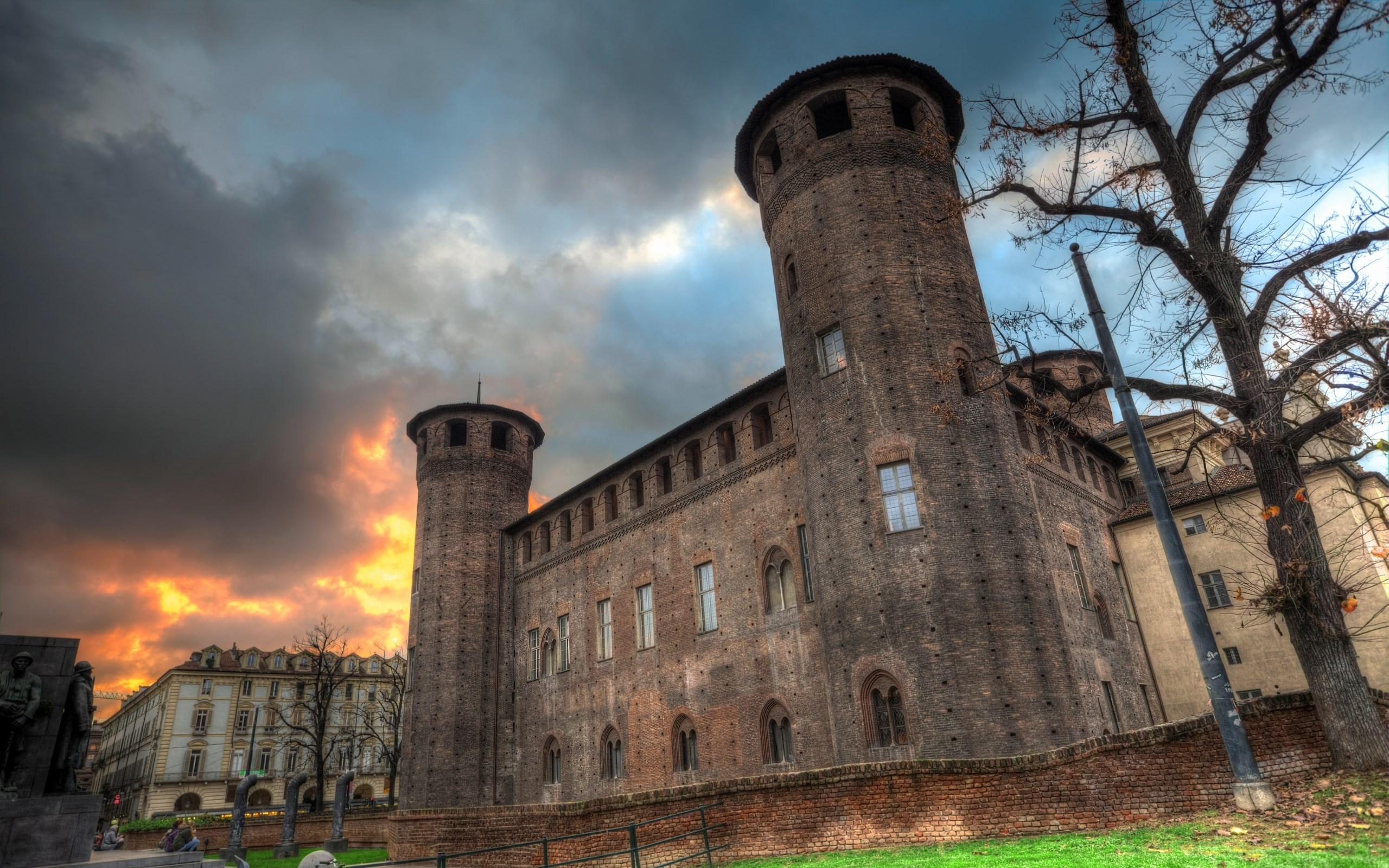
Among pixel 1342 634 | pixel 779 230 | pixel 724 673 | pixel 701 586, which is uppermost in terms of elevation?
pixel 779 230

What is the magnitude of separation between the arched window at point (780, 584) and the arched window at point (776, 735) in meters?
2.38

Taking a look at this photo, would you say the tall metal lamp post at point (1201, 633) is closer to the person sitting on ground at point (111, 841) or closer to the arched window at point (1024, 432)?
the arched window at point (1024, 432)

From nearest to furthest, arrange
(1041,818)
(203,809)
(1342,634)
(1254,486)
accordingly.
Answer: (1342,634)
(1041,818)
(1254,486)
(203,809)

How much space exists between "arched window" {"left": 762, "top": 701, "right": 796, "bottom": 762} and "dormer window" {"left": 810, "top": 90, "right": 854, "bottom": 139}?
14491 mm

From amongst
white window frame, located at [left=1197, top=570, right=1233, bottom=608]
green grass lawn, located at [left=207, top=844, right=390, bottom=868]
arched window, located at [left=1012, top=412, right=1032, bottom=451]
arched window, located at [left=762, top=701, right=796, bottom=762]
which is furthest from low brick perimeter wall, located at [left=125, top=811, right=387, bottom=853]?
white window frame, located at [left=1197, top=570, right=1233, bottom=608]

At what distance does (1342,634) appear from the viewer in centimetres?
962

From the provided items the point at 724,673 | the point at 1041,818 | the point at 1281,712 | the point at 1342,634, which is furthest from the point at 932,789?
the point at 724,673

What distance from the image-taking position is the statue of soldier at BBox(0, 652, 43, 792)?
984cm

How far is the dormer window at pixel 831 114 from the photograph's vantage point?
69.8 feet

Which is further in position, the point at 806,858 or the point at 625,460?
the point at 625,460

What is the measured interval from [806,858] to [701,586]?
12310 mm

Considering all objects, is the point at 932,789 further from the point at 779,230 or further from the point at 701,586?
the point at 779,230

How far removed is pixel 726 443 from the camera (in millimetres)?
23891

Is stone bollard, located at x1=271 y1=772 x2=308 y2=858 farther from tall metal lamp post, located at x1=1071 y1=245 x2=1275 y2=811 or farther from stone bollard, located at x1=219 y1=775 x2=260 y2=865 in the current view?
tall metal lamp post, located at x1=1071 y1=245 x2=1275 y2=811
